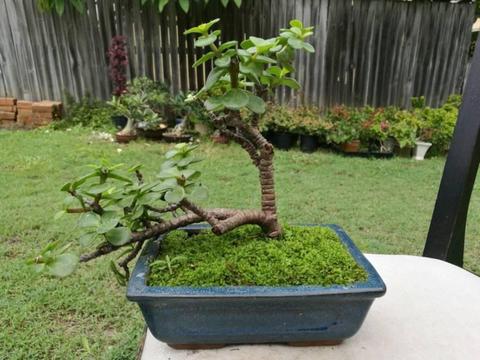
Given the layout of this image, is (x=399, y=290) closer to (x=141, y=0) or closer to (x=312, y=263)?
(x=312, y=263)

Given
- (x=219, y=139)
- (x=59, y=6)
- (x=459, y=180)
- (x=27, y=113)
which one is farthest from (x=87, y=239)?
(x=27, y=113)

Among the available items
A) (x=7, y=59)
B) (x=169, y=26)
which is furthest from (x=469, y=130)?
(x=7, y=59)

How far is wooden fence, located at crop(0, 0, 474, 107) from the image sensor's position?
4656 mm

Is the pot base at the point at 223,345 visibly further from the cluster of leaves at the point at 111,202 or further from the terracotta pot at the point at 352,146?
the terracotta pot at the point at 352,146

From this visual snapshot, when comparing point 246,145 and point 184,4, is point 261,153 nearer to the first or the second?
point 246,145

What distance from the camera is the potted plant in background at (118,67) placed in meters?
4.67

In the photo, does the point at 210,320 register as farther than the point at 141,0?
No

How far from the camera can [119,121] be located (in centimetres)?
486

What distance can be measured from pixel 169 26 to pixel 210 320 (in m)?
4.81

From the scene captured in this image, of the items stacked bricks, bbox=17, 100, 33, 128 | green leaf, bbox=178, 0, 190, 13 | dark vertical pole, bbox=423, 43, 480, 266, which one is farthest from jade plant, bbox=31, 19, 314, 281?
stacked bricks, bbox=17, 100, 33, 128

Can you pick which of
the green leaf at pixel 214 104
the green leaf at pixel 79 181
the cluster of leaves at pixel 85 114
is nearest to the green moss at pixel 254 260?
the green leaf at pixel 79 181

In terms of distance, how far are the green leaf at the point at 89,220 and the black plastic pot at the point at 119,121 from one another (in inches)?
175

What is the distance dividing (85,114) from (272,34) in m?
2.87

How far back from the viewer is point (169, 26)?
480 cm
